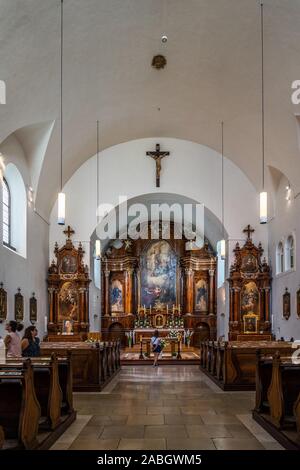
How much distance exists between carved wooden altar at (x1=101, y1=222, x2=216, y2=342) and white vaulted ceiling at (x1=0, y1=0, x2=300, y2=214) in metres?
6.51

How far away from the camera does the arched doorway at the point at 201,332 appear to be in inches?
1038

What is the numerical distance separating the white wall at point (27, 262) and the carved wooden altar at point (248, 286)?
7513mm

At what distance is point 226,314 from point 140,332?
4474mm

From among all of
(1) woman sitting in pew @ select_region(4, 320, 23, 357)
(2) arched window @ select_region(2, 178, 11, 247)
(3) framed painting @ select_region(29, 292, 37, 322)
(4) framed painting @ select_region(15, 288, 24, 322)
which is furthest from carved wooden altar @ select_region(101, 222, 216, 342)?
(1) woman sitting in pew @ select_region(4, 320, 23, 357)

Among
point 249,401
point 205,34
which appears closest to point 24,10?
point 205,34

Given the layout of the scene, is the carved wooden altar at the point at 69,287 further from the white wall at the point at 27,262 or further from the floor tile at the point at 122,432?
the floor tile at the point at 122,432

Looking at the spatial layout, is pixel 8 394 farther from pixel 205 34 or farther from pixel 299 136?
pixel 299 136

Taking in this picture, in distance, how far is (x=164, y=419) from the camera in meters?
9.07

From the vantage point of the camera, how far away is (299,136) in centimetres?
1673

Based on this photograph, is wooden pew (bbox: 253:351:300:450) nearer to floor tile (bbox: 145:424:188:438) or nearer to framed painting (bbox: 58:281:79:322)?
floor tile (bbox: 145:424:188:438)

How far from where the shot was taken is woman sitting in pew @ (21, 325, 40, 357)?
10898 mm

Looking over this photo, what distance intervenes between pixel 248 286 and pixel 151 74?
31.7 ft

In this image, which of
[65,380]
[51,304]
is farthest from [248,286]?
[65,380]

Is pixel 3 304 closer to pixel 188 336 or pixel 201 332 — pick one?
pixel 188 336
